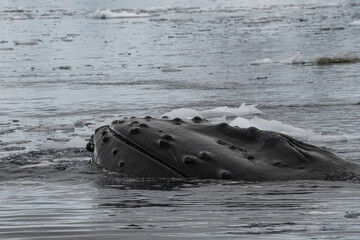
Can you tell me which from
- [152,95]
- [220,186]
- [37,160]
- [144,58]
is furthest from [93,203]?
[144,58]

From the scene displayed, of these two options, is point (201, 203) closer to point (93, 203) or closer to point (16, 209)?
point (93, 203)

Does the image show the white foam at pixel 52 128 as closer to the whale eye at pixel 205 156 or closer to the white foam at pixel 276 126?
the white foam at pixel 276 126

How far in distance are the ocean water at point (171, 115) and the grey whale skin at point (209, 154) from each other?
0.11 metres

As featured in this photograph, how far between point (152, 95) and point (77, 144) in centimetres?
584

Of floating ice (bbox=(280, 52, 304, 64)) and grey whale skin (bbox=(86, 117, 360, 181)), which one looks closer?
grey whale skin (bbox=(86, 117, 360, 181))

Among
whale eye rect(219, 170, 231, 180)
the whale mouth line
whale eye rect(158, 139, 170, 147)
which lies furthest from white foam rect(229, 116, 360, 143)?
whale eye rect(219, 170, 231, 180)

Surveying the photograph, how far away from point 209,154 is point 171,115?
17.5 ft

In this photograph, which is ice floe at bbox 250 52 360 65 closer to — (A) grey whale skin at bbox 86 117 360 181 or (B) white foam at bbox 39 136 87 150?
(B) white foam at bbox 39 136 87 150

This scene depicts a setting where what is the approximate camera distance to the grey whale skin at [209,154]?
6148 mm

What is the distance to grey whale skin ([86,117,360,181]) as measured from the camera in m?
6.15

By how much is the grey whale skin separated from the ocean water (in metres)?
0.11

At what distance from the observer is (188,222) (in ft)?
15.7

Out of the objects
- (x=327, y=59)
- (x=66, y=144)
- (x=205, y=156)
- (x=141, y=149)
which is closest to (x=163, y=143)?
(x=141, y=149)

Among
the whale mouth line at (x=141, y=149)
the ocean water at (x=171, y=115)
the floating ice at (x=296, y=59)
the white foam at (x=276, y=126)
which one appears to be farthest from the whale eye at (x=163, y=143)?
the floating ice at (x=296, y=59)
